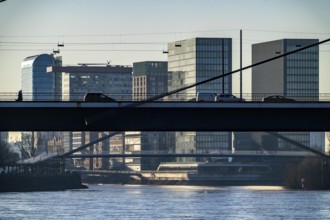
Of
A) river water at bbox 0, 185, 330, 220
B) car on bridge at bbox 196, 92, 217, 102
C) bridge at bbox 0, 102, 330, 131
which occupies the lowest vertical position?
river water at bbox 0, 185, 330, 220

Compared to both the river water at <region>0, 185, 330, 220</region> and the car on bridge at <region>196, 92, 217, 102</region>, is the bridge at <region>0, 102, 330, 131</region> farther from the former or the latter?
the car on bridge at <region>196, 92, 217, 102</region>

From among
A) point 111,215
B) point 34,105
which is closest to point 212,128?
point 34,105

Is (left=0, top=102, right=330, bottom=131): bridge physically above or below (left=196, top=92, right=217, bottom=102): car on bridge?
below

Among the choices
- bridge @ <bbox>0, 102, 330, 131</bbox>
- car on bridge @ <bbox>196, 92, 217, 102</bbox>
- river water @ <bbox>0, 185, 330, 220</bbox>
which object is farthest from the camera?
car on bridge @ <bbox>196, 92, 217, 102</bbox>

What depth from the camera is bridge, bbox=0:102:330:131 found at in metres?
110

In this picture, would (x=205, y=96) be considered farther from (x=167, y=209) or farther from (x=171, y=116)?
(x=171, y=116)

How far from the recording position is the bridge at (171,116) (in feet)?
359

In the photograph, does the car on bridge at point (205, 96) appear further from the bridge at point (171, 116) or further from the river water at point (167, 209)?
the bridge at point (171, 116)

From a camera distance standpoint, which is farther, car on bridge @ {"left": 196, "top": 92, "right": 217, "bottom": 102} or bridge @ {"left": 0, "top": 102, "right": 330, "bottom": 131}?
car on bridge @ {"left": 196, "top": 92, "right": 217, "bottom": 102}

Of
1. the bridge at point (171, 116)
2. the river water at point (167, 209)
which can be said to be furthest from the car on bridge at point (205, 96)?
the bridge at point (171, 116)

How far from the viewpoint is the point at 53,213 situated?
451 feet

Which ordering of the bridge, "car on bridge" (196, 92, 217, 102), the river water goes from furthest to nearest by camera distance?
1. "car on bridge" (196, 92, 217, 102)
2. the river water
3. the bridge

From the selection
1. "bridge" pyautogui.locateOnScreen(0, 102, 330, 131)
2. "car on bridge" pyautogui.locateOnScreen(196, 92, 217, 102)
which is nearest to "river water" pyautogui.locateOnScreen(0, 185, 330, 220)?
"car on bridge" pyautogui.locateOnScreen(196, 92, 217, 102)

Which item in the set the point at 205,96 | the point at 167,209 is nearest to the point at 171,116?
the point at 205,96
